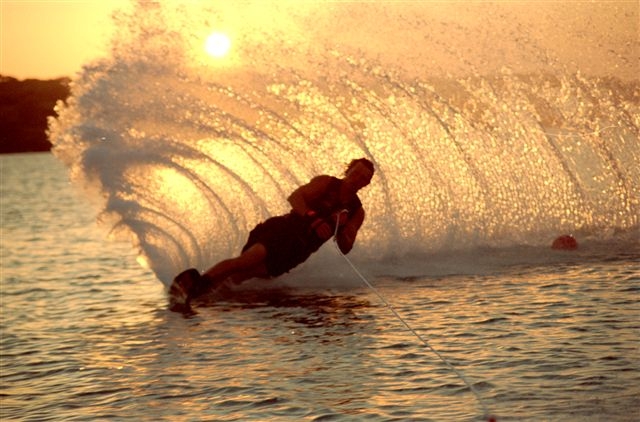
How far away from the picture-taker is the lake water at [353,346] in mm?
6918

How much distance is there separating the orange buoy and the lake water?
180 mm

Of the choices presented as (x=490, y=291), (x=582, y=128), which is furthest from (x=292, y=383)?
(x=582, y=128)

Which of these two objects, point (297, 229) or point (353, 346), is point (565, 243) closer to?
point (297, 229)

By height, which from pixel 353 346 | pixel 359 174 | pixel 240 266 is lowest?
pixel 353 346

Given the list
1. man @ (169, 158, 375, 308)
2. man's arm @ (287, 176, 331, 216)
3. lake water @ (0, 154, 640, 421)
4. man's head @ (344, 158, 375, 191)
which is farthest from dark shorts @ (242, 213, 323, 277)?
man's head @ (344, 158, 375, 191)

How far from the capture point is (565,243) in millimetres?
12742

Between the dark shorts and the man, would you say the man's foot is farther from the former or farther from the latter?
the dark shorts

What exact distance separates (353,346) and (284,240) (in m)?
2.39

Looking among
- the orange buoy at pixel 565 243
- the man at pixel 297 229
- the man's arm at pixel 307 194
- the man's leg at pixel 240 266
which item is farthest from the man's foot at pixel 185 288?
the orange buoy at pixel 565 243

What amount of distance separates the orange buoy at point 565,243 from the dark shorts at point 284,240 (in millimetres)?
3165

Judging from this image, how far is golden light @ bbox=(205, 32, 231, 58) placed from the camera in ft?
44.7

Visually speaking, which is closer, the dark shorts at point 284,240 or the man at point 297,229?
the man at point 297,229

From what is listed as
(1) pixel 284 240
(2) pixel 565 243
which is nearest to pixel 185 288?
(1) pixel 284 240

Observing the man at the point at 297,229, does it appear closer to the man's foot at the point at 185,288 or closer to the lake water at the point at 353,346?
the man's foot at the point at 185,288
